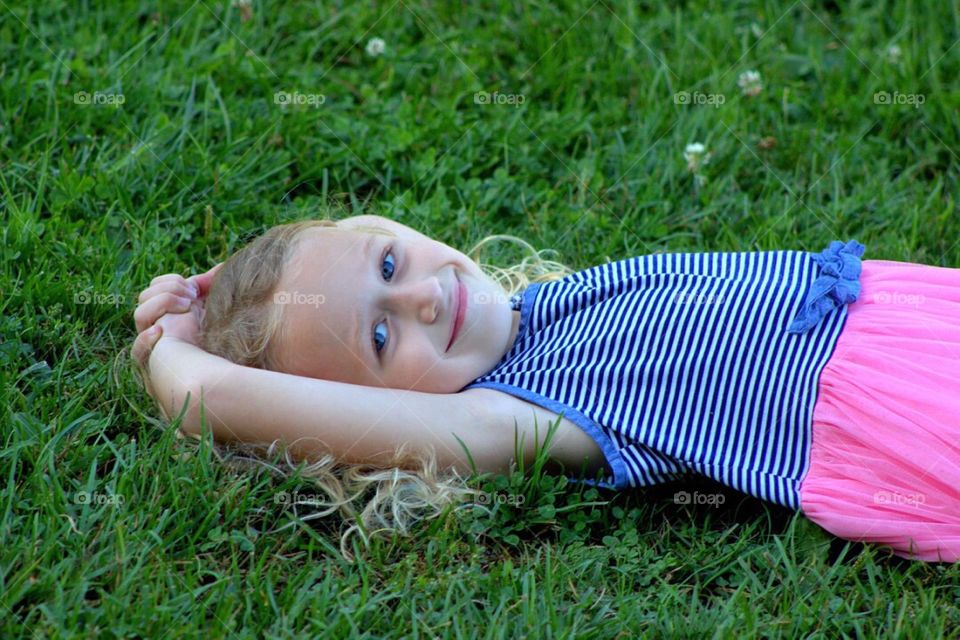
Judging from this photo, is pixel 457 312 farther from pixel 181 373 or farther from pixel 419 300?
pixel 181 373

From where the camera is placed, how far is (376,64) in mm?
3932

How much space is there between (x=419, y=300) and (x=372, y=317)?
0.37 ft

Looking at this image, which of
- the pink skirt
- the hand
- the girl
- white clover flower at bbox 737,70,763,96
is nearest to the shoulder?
the girl

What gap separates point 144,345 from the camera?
263 centimetres

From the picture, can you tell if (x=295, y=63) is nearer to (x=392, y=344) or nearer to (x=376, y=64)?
(x=376, y=64)

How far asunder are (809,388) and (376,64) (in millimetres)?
2153

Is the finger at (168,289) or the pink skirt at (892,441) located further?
the finger at (168,289)

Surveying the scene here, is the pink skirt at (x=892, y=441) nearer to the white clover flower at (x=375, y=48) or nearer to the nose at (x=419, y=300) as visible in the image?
the nose at (x=419, y=300)

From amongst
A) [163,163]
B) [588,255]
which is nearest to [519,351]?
[588,255]

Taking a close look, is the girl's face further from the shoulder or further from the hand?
the hand

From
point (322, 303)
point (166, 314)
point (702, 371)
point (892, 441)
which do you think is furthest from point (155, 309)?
point (892, 441)

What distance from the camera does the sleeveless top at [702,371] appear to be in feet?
7.89

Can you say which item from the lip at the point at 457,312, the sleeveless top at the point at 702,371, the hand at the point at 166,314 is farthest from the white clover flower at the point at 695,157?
the hand at the point at 166,314

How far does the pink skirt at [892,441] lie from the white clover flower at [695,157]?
1170mm
